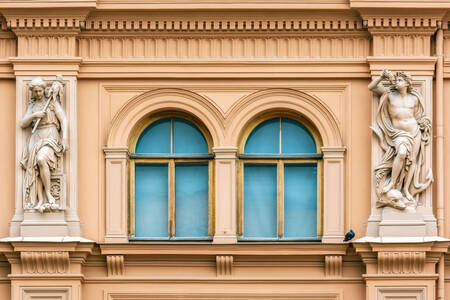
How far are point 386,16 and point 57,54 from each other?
19.5 ft

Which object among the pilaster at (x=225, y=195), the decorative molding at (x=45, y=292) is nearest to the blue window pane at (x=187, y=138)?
the pilaster at (x=225, y=195)

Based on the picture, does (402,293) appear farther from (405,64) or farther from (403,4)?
(403,4)

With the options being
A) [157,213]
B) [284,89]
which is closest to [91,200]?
[157,213]

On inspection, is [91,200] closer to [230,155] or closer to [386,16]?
[230,155]

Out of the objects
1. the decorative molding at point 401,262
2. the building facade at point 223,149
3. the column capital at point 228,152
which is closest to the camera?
the decorative molding at point 401,262

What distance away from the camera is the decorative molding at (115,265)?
39.5 meters

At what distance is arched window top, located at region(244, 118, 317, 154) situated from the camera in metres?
40.2

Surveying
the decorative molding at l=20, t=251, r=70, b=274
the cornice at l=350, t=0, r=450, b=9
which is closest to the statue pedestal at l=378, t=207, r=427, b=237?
the cornice at l=350, t=0, r=450, b=9

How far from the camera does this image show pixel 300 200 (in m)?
40.1

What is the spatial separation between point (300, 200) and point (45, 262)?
4729mm

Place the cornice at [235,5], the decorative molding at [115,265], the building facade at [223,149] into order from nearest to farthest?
1. the building facade at [223,149]
2. the decorative molding at [115,265]
3. the cornice at [235,5]

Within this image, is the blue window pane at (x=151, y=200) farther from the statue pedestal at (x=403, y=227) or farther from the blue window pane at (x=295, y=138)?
the statue pedestal at (x=403, y=227)

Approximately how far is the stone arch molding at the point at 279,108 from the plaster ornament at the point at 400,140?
0.97 metres

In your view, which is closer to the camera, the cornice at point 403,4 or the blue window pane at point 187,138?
the cornice at point 403,4
